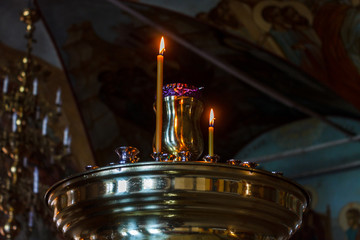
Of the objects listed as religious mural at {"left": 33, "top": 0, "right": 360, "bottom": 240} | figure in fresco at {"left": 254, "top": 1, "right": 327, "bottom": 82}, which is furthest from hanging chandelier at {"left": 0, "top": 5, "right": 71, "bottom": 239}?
figure in fresco at {"left": 254, "top": 1, "right": 327, "bottom": 82}

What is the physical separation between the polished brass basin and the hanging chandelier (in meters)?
4.89

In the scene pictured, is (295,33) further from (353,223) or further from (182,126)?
(182,126)

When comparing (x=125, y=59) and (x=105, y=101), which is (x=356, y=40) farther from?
(x=105, y=101)

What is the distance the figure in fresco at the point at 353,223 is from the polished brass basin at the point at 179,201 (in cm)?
953

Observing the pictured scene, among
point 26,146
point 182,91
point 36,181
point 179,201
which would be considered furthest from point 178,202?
point 36,181

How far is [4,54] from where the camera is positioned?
26.7ft

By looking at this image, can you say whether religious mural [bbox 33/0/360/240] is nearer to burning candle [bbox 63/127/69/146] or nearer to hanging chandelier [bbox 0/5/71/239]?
burning candle [bbox 63/127/69/146]

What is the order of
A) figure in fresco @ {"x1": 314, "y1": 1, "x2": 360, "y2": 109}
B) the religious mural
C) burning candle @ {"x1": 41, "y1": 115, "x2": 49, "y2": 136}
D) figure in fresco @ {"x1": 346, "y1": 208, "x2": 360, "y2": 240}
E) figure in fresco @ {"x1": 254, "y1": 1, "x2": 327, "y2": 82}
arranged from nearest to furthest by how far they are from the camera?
figure in fresco @ {"x1": 314, "y1": 1, "x2": 360, "y2": 109}, figure in fresco @ {"x1": 254, "y1": 1, "x2": 327, "y2": 82}, the religious mural, burning candle @ {"x1": 41, "y1": 115, "x2": 49, "y2": 136}, figure in fresco @ {"x1": 346, "y1": 208, "x2": 360, "y2": 240}

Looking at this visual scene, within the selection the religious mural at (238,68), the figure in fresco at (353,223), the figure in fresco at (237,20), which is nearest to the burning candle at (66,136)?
the religious mural at (238,68)

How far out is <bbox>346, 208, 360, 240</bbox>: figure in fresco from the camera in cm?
988

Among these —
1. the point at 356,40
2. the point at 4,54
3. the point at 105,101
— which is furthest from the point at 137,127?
the point at 356,40

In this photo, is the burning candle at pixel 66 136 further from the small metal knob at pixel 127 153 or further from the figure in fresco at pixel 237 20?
the small metal knob at pixel 127 153

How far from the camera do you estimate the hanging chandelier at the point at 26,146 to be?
5.86m

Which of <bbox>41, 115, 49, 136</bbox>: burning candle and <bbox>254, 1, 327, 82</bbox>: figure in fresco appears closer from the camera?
<bbox>254, 1, 327, 82</bbox>: figure in fresco
